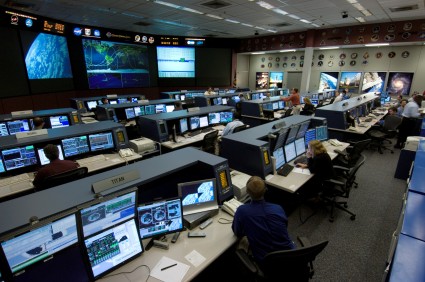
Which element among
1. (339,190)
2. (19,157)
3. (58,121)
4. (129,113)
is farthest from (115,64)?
(339,190)

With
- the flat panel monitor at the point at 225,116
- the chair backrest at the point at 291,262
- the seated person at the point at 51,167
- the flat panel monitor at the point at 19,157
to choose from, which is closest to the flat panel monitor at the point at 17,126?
the flat panel monitor at the point at 19,157

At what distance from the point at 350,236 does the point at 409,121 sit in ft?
16.2

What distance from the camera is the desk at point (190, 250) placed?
1.68 m

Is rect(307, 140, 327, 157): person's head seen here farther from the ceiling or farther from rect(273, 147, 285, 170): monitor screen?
the ceiling

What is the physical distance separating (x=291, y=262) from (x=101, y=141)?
3.50 meters

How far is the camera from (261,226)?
1.87 m

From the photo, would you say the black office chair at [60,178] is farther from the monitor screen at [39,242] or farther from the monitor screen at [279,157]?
the monitor screen at [279,157]

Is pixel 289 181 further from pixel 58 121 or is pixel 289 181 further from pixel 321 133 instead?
pixel 58 121

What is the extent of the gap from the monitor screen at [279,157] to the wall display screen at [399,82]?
9.43 metres

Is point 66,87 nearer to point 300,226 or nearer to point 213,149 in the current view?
point 213,149

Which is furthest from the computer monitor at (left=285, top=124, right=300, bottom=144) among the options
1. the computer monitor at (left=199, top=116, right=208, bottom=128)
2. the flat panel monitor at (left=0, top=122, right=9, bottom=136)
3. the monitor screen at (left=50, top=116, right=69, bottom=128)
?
the flat panel monitor at (left=0, top=122, right=9, bottom=136)

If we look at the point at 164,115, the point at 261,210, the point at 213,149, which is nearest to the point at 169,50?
the point at 164,115

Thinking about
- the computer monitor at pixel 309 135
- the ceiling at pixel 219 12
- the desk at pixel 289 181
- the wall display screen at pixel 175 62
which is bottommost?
the desk at pixel 289 181

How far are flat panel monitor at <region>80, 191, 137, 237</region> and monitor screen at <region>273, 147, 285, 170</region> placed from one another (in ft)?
7.53
